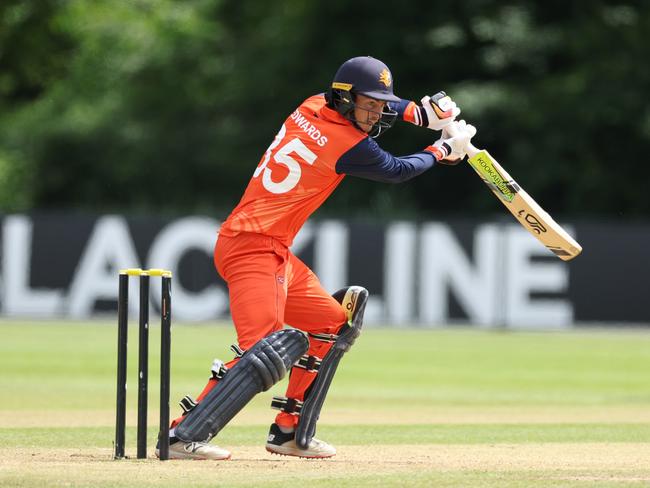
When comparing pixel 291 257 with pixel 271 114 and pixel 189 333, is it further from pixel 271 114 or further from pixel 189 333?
pixel 271 114

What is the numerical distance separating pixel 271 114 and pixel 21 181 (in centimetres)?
633

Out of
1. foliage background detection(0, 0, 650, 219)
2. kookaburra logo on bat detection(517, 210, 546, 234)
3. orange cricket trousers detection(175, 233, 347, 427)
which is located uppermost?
foliage background detection(0, 0, 650, 219)

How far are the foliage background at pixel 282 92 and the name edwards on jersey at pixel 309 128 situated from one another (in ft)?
61.8

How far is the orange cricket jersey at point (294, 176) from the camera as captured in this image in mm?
7215

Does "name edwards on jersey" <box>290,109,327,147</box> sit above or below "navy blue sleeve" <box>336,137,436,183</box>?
above

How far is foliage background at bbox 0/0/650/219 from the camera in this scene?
2858 centimetres

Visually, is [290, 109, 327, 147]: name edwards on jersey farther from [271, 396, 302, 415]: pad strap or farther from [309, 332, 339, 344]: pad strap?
[271, 396, 302, 415]: pad strap

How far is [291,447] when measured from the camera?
7.53 m

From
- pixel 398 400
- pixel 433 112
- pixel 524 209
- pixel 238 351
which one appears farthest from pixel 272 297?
pixel 398 400

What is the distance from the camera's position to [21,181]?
3362cm

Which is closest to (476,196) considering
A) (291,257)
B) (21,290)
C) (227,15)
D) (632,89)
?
(632,89)

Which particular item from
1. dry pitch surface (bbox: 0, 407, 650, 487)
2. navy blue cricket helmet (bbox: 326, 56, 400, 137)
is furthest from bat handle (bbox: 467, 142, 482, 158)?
dry pitch surface (bbox: 0, 407, 650, 487)

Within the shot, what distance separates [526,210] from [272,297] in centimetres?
162

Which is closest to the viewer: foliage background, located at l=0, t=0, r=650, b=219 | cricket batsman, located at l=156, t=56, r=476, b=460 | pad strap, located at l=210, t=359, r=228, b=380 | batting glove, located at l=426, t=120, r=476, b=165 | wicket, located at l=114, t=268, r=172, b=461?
wicket, located at l=114, t=268, r=172, b=461
